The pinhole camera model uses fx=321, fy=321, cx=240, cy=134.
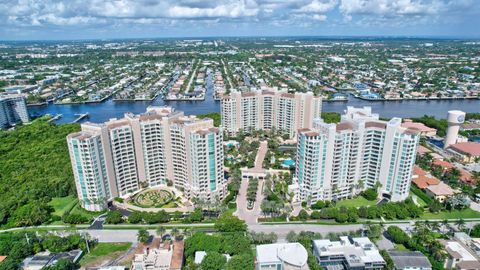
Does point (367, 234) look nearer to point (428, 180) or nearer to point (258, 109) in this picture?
point (428, 180)

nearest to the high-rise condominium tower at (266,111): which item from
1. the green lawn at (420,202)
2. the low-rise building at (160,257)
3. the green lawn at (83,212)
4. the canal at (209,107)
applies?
the green lawn at (420,202)

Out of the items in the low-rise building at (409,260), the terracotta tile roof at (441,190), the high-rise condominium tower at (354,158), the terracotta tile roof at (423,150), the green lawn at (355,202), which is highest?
the high-rise condominium tower at (354,158)

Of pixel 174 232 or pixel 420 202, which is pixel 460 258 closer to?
pixel 420 202

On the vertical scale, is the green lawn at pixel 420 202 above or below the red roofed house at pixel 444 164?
below

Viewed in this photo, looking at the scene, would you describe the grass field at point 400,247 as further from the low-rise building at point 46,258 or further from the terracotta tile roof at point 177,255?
the low-rise building at point 46,258

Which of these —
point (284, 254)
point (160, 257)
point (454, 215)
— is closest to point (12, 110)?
point (160, 257)

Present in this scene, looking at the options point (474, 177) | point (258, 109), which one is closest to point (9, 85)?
point (258, 109)

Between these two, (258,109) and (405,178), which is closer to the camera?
(405,178)
